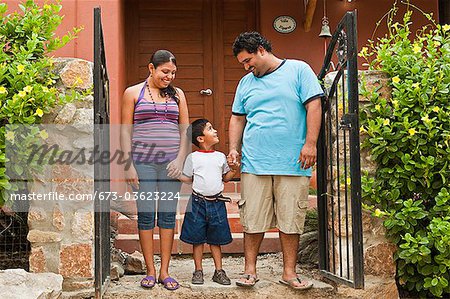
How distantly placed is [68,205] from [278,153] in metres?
1.25

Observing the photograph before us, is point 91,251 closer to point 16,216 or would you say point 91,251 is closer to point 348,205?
point 16,216

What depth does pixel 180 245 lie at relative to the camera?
4.32 metres

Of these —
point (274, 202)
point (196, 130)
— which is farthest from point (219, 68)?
point (274, 202)

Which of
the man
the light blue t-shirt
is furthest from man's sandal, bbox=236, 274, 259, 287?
the light blue t-shirt

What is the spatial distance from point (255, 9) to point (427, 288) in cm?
414

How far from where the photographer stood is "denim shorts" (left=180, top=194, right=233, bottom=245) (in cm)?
351

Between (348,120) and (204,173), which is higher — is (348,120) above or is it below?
above

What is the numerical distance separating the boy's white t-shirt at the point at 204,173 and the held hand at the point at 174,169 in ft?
0.26

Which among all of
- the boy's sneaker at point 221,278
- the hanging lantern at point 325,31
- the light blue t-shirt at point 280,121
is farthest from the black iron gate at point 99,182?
the hanging lantern at point 325,31

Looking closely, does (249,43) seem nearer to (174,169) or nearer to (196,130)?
(196,130)

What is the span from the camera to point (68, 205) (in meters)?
3.37

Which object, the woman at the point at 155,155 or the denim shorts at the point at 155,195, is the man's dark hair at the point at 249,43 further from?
the denim shorts at the point at 155,195

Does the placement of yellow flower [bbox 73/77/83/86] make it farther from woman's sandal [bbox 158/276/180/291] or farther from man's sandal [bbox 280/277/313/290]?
man's sandal [bbox 280/277/313/290]

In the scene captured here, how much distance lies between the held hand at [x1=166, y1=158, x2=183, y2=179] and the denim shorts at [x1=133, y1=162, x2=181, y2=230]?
23 mm
